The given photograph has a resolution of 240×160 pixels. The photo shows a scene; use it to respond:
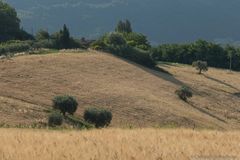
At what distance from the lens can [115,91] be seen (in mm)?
79875

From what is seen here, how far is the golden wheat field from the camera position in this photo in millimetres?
10781

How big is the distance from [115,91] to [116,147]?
68.1 m

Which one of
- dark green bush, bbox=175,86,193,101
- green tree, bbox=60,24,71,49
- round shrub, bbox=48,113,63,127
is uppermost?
green tree, bbox=60,24,71,49

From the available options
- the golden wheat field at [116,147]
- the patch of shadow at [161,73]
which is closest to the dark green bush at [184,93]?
the patch of shadow at [161,73]

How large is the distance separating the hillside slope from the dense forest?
11133mm

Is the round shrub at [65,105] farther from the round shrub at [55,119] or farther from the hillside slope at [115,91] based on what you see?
the round shrub at [55,119]

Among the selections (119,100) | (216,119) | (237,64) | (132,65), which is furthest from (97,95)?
(237,64)

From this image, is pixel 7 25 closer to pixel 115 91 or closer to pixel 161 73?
pixel 161 73

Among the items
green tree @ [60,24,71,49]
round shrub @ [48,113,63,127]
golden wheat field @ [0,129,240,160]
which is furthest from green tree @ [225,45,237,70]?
golden wheat field @ [0,129,240,160]

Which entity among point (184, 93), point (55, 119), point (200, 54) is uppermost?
point (200, 54)

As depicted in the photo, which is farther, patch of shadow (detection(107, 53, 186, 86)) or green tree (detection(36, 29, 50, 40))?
green tree (detection(36, 29, 50, 40))

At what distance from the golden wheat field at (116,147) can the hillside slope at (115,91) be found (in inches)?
1466

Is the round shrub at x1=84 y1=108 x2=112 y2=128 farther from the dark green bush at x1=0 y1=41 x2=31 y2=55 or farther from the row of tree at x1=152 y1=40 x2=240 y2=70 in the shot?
the row of tree at x1=152 y1=40 x2=240 y2=70

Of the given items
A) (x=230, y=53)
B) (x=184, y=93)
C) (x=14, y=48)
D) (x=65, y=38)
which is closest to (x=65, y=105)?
(x=184, y=93)
